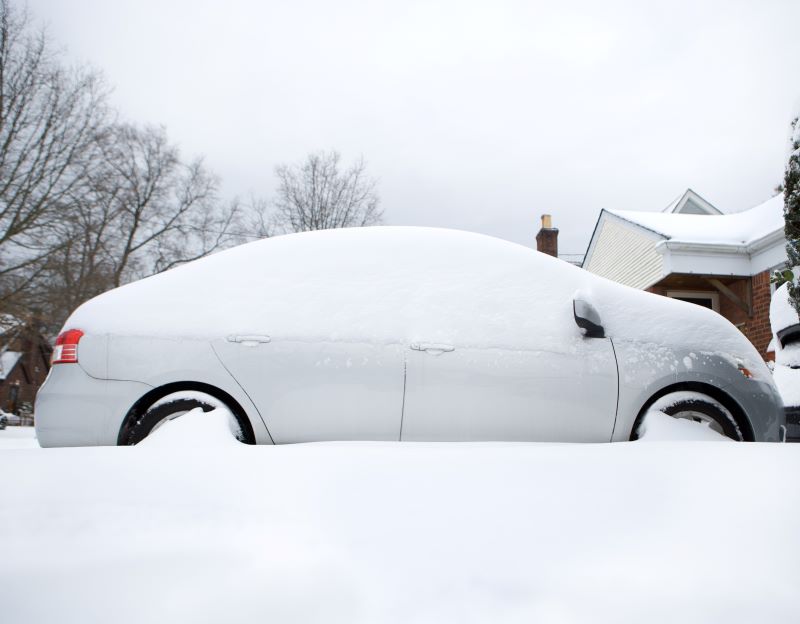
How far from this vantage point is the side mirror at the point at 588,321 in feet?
8.51

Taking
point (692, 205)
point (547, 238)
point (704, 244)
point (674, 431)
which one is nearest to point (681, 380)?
point (674, 431)

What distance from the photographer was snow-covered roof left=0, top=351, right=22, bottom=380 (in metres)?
32.6

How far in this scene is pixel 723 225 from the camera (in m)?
11.7

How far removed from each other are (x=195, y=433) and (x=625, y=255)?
47.3 feet

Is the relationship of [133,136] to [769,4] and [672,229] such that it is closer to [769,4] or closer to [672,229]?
[672,229]

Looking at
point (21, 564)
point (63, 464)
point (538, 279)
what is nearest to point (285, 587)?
point (21, 564)

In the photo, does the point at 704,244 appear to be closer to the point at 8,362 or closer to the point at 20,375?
the point at 8,362

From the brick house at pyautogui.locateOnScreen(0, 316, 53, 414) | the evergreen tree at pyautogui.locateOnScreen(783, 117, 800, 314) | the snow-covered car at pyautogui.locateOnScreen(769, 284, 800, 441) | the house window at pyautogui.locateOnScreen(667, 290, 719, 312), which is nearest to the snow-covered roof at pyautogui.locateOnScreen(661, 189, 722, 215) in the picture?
the house window at pyautogui.locateOnScreen(667, 290, 719, 312)

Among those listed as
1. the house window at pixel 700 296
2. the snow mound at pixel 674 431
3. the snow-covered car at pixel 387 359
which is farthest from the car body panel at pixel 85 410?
the house window at pixel 700 296

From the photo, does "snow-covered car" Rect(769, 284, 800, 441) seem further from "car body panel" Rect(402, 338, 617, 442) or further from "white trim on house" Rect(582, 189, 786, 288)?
"white trim on house" Rect(582, 189, 786, 288)

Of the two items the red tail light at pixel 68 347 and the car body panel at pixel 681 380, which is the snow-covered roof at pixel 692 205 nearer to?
the car body panel at pixel 681 380

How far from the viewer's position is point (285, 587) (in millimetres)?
875

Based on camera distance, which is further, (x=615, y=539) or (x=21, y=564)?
(x=615, y=539)

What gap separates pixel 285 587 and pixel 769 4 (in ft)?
26.5
